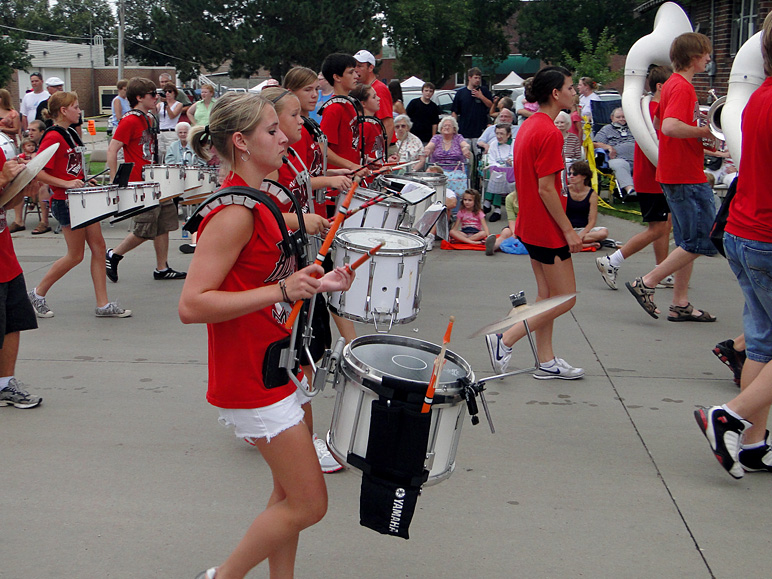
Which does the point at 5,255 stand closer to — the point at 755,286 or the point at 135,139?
the point at 135,139

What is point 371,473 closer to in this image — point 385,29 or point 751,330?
point 751,330

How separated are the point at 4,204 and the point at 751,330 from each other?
3.82m

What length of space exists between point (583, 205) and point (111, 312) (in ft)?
17.1

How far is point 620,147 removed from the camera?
12406 millimetres

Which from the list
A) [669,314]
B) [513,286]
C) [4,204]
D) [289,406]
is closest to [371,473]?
[289,406]

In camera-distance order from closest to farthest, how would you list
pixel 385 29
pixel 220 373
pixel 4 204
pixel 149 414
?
1. pixel 220 373
2. pixel 4 204
3. pixel 149 414
4. pixel 385 29

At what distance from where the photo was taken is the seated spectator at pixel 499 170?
11.1 meters

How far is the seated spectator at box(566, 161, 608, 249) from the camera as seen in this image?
8.89 meters

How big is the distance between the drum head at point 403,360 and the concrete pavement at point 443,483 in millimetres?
872

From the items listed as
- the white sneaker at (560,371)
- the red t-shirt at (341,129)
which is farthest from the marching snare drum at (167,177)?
the white sneaker at (560,371)

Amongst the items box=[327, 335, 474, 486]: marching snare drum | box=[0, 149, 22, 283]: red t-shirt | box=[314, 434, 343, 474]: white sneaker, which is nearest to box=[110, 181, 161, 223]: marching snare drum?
box=[0, 149, 22, 283]: red t-shirt

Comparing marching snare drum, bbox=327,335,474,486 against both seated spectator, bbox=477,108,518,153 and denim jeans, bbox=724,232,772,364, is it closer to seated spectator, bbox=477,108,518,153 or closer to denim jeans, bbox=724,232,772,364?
denim jeans, bbox=724,232,772,364

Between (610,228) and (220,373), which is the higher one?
(220,373)

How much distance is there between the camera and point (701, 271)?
26.9 feet
